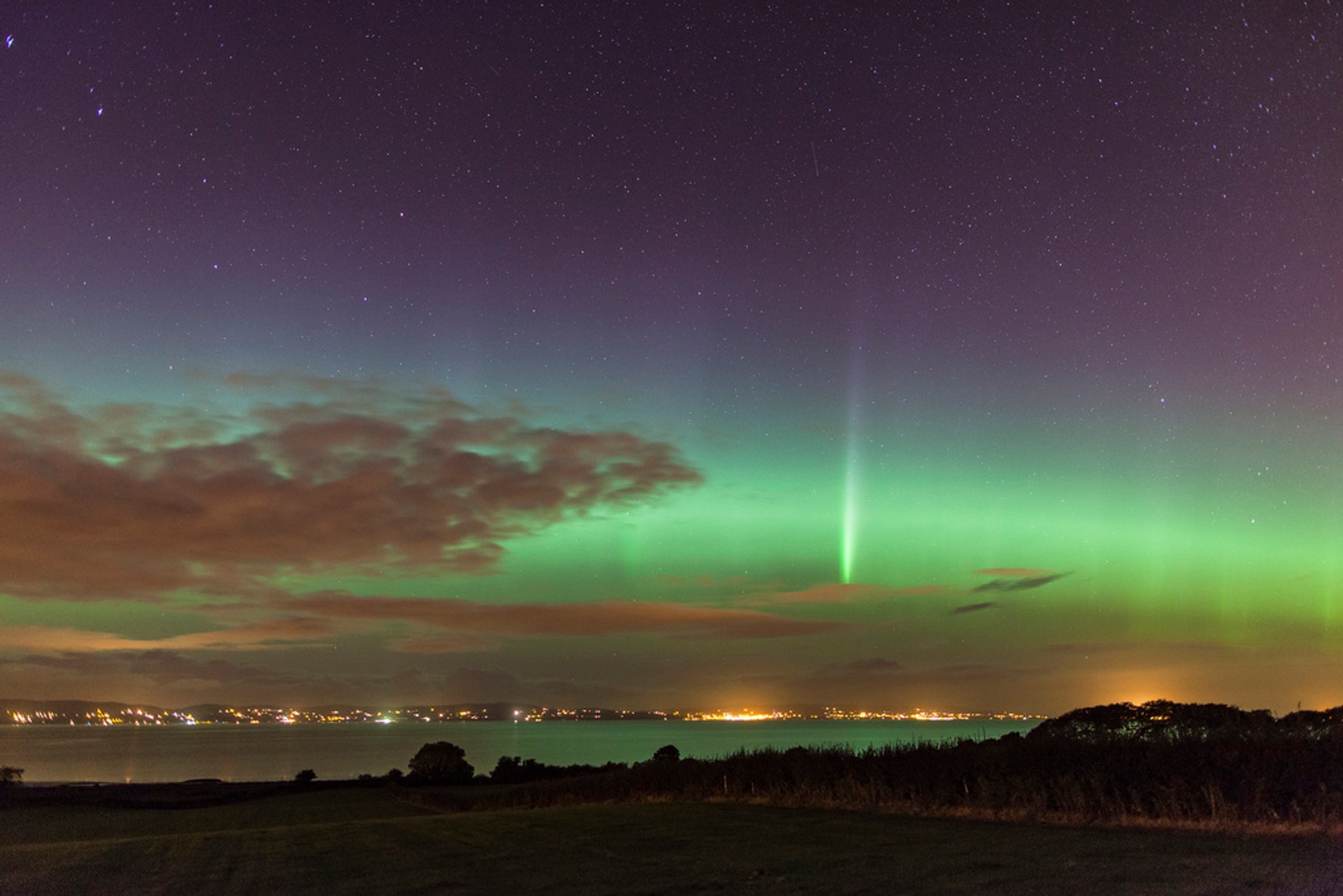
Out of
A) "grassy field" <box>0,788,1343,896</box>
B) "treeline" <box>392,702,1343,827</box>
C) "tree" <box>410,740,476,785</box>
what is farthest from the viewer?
"tree" <box>410,740,476,785</box>

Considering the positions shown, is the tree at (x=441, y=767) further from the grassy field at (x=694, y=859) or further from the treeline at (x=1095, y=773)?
the grassy field at (x=694, y=859)

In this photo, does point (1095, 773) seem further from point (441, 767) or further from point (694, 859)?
point (441, 767)

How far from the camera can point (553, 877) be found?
13.7m

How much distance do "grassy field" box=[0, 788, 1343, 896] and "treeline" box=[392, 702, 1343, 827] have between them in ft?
3.66

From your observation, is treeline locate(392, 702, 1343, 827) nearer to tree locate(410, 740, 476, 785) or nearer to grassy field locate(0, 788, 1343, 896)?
grassy field locate(0, 788, 1343, 896)

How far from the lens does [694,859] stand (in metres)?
15.0

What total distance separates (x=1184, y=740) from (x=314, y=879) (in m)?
15.3

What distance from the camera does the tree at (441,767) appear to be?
239 ft

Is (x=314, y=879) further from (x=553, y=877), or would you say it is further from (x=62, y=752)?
(x=62, y=752)

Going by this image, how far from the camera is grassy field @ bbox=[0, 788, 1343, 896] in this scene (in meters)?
11.4

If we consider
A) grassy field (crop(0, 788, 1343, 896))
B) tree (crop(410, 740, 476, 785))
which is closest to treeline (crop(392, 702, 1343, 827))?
grassy field (crop(0, 788, 1343, 896))

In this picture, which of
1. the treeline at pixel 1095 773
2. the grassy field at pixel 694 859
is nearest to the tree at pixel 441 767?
the treeline at pixel 1095 773

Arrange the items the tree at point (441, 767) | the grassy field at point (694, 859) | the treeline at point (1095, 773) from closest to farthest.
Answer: the grassy field at point (694, 859) → the treeline at point (1095, 773) → the tree at point (441, 767)

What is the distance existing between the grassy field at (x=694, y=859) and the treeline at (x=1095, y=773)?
1115 millimetres
